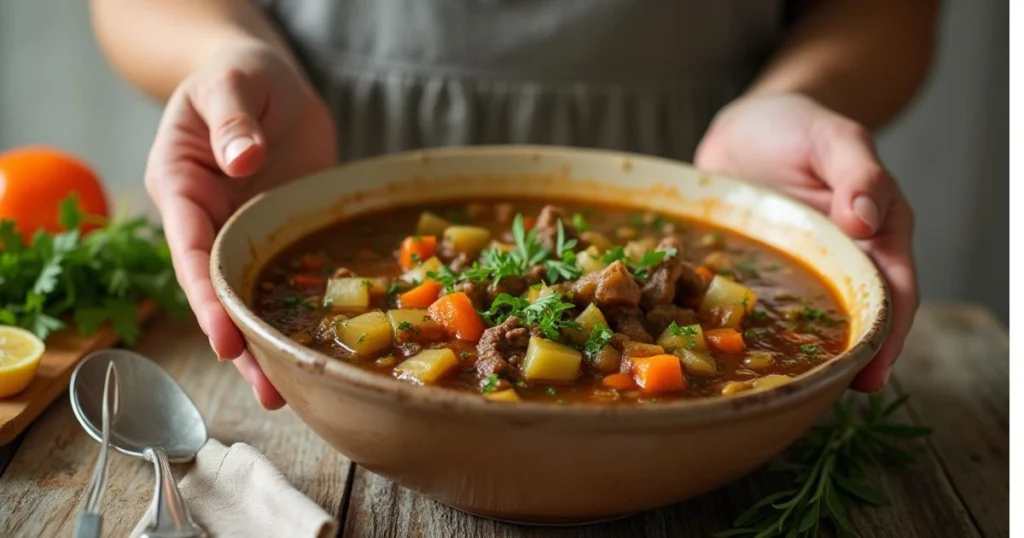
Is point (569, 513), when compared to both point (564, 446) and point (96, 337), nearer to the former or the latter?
point (564, 446)

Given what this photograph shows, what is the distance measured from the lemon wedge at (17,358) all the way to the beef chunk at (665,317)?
1680 mm

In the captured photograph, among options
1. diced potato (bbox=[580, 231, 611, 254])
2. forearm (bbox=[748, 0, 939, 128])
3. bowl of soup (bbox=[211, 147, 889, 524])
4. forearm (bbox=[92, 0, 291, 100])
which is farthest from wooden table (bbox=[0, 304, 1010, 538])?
forearm (bbox=[748, 0, 939, 128])

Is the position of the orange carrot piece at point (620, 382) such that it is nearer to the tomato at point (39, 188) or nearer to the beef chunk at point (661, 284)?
the beef chunk at point (661, 284)

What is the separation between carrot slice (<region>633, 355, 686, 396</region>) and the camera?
2199 millimetres

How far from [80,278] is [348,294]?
3.67 feet

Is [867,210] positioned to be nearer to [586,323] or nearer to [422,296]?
[586,323]

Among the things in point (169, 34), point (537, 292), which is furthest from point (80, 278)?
point (537, 292)

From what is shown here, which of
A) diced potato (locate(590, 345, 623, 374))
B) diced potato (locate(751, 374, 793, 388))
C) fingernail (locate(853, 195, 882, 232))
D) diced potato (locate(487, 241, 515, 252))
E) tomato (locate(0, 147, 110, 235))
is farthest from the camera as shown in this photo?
tomato (locate(0, 147, 110, 235))

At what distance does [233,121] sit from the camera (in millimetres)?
2639

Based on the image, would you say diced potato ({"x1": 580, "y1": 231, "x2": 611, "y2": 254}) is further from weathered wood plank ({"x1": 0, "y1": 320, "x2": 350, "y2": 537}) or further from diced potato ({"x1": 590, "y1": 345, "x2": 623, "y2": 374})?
weathered wood plank ({"x1": 0, "y1": 320, "x2": 350, "y2": 537})

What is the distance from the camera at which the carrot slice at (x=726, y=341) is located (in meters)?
2.45

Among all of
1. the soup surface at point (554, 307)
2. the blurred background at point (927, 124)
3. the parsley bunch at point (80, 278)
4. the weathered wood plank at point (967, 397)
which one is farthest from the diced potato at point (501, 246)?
the blurred background at point (927, 124)

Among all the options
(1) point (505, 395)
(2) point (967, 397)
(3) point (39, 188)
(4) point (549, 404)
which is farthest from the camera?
(3) point (39, 188)

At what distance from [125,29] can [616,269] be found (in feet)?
8.31
